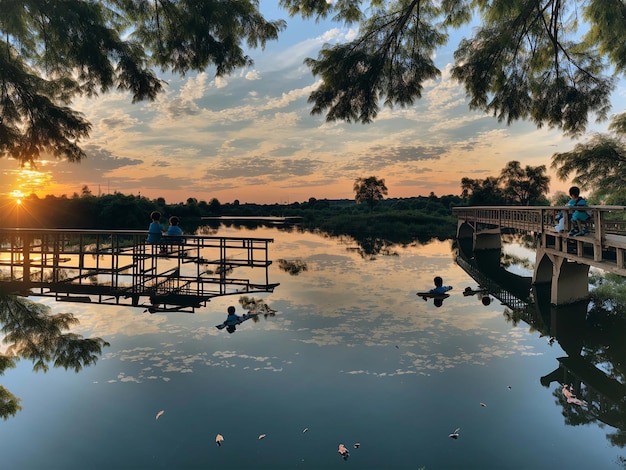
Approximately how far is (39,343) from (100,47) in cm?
789

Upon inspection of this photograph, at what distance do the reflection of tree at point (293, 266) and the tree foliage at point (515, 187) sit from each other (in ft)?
187

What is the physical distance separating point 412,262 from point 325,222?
4217 centimetres

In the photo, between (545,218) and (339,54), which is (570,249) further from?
(339,54)

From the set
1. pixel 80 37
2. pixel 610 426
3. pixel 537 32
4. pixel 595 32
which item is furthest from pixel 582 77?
pixel 80 37

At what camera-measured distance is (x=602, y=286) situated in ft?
59.8

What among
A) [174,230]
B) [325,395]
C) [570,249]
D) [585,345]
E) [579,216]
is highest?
[579,216]

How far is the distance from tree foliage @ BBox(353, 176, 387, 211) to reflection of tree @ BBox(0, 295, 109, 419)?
3126 inches

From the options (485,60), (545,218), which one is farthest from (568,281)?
(485,60)

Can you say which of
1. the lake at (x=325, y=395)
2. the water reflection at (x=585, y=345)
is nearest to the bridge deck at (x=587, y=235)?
the water reflection at (x=585, y=345)

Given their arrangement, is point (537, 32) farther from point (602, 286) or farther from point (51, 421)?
point (602, 286)

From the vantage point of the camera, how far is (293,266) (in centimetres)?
2500

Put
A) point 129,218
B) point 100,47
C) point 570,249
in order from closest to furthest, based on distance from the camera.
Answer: point 100,47
point 570,249
point 129,218

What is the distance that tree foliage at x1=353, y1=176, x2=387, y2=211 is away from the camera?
291 ft

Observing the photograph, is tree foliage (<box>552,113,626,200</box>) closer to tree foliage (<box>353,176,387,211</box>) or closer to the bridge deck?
the bridge deck
